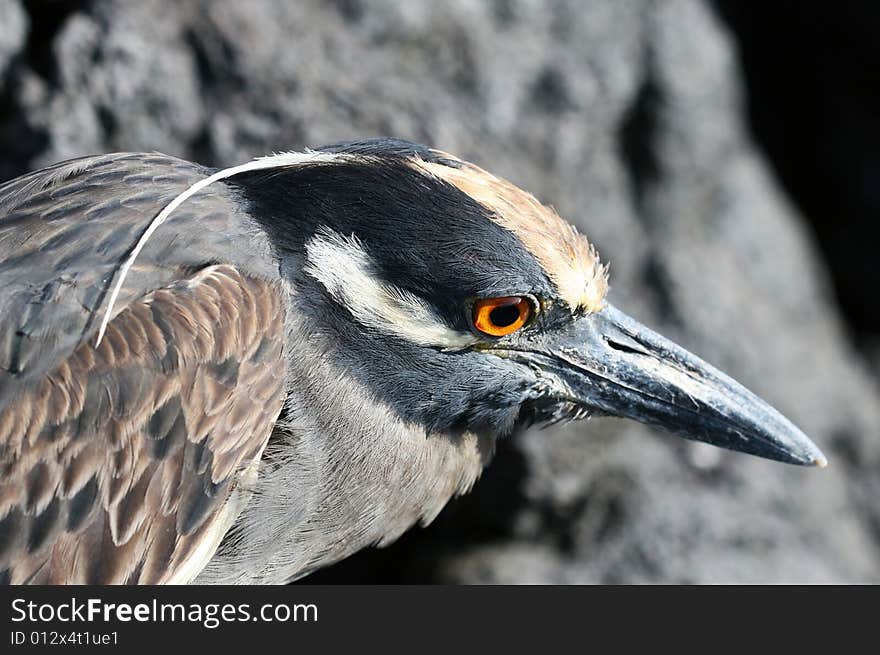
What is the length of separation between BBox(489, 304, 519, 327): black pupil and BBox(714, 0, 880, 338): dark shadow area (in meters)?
2.97

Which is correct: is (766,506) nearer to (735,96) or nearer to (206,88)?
(735,96)

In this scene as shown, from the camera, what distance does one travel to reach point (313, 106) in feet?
11.5

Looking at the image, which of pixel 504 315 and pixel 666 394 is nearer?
pixel 504 315

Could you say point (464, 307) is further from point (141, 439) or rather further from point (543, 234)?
point (141, 439)

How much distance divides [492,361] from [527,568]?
190cm

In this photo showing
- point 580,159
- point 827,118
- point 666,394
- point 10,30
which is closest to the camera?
point 666,394

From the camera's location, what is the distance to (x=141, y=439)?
81.8 inches

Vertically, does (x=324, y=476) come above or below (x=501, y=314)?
below

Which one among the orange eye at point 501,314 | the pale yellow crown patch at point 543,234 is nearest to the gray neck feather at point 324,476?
the orange eye at point 501,314

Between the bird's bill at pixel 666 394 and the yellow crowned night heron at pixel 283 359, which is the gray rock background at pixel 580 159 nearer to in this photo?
the yellow crowned night heron at pixel 283 359

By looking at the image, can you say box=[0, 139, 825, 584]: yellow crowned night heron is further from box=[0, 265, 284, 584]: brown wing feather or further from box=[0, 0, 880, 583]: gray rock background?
box=[0, 0, 880, 583]: gray rock background

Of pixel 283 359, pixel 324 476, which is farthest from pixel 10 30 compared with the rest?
pixel 324 476

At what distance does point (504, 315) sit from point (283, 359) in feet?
1.67

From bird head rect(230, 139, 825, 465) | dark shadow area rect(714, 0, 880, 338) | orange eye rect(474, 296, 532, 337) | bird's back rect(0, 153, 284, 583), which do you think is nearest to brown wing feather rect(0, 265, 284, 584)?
bird's back rect(0, 153, 284, 583)
